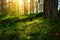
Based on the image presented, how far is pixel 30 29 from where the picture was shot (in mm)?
4891

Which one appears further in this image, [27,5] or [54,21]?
[27,5]

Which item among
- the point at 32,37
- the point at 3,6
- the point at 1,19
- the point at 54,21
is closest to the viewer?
the point at 32,37

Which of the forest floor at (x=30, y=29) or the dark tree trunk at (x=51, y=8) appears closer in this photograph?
the forest floor at (x=30, y=29)

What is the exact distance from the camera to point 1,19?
591 centimetres

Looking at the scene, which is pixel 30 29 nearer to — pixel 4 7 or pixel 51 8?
pixel 51 8

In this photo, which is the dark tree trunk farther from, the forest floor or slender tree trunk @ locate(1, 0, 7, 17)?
slender tree trunk @ locate(1, 0, 7, 17)

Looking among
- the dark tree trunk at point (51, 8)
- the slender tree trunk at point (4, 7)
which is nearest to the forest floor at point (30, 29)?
the dark tree trunk at point (51, 8)

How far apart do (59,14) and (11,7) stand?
66.8 inches

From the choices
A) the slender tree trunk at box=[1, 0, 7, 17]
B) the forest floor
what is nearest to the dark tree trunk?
the forest floor

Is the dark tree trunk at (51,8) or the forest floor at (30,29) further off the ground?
the dark tree trunk at (51,8)

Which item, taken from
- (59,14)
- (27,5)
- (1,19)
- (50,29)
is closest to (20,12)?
(27,5)

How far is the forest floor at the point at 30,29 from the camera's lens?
4.54m

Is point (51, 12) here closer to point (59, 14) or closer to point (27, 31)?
point (59, 14)

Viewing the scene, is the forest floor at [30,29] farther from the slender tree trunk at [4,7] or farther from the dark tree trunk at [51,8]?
the slender tree trunk at [4,7]
